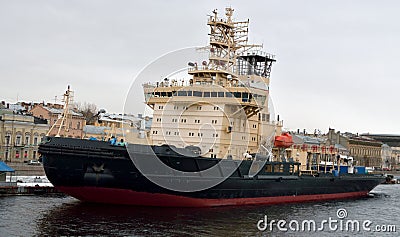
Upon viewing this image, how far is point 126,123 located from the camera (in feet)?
109

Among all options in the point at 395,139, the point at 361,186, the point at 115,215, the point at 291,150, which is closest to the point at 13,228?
the point at 115,215

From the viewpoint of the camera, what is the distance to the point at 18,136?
55.2 meters

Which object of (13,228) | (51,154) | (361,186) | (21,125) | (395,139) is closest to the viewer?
(13,228)

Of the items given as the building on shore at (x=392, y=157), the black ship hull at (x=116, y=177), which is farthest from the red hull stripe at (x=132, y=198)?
the building on shore at (x=392, y=157)

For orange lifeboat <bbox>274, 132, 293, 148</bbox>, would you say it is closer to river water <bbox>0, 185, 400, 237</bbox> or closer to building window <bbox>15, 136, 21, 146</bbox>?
river water <bbox>0, 185, 400, 237</bbox>

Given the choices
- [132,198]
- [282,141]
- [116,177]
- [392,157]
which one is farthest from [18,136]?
[392,157]

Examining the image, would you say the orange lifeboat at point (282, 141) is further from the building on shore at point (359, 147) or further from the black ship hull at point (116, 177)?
the building on shore at point (359, 147)

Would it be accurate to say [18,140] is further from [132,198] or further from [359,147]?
[359,147]

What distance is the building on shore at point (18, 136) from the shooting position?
53844 millimetres

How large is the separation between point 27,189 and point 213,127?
41.3ft

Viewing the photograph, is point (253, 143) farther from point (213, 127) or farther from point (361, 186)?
point (361, 186)

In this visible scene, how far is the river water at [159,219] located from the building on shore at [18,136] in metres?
23.7

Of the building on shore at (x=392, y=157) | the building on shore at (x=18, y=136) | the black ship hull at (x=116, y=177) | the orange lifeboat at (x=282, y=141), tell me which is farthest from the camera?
the building on shore at (x=392, y=157)

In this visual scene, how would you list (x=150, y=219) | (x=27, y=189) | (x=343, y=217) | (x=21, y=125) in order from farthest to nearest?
(x=21, y=125) → (x=27, y=189) → (x=343, y=217) → (x=150, y=219)
